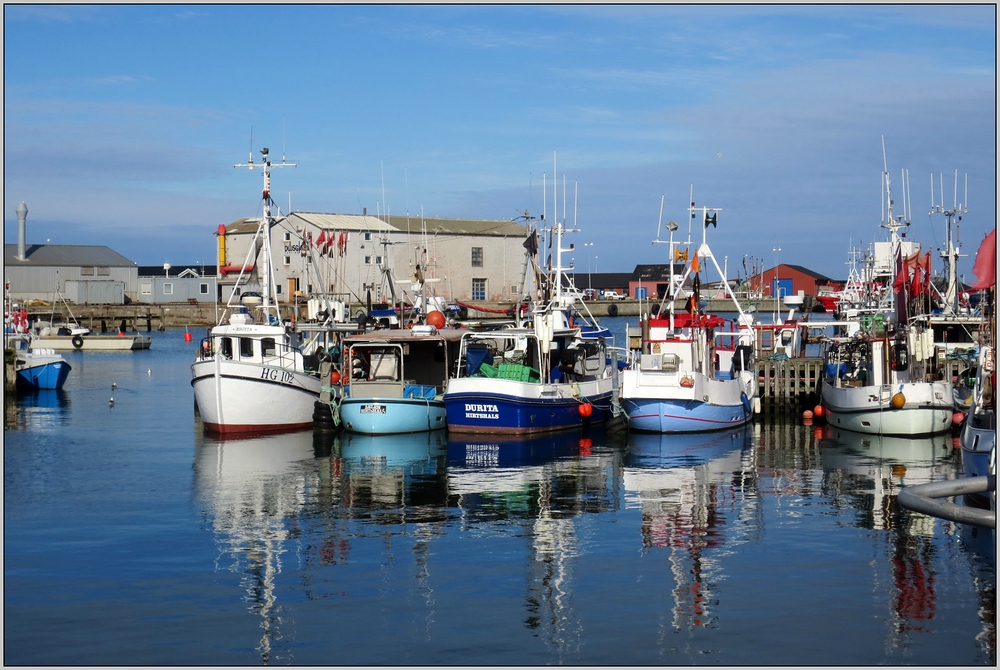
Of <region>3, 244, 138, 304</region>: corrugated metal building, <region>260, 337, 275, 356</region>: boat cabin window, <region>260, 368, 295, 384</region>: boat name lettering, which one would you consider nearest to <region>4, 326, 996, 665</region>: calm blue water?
<region>260, 368, 295, 384</region>: boat name lettering

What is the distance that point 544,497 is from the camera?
24.6 metres

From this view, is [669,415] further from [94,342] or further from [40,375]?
[94,342]

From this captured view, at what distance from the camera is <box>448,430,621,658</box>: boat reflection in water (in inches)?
631

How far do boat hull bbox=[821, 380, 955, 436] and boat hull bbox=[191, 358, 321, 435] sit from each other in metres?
18.0

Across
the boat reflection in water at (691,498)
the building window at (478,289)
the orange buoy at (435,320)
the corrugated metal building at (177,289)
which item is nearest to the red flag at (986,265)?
the boat reflection in water at (691,498)

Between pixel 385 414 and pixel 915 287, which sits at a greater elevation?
pixel 915 287

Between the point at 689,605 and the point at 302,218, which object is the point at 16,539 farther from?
the point at 302,218

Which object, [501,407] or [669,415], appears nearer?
[501,407]

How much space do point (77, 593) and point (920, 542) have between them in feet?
46.6

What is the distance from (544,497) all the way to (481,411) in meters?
9.22

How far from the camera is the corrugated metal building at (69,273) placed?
11381cm

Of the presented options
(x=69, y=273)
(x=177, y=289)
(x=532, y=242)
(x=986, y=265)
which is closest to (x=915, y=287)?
(x=532, y=242)

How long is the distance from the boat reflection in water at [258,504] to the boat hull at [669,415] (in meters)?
10.1

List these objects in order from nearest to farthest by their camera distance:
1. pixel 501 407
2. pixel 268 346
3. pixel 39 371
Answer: pixel 501 407 < pixel 268 346 < pixel 39 371
